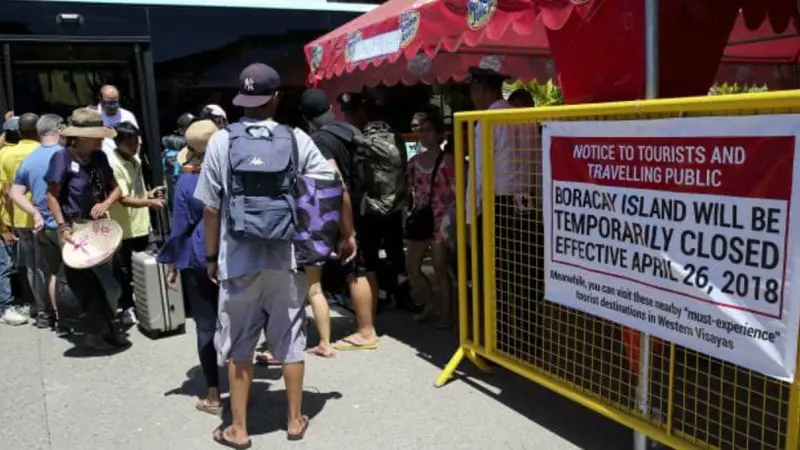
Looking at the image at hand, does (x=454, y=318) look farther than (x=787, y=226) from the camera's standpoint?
Yes

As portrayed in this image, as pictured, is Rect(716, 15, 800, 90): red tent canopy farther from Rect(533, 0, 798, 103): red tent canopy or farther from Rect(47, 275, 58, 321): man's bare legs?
Rect(47, 275, 58, 321): man's bare legs

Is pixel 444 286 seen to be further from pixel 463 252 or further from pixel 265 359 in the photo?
pixel 265 359

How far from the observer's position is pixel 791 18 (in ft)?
15.8

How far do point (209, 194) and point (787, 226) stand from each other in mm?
2457

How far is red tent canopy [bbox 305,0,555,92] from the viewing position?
4.18 meters

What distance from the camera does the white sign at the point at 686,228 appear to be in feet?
7.90

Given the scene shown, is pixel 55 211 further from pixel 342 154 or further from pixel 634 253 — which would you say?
pixel 634 253

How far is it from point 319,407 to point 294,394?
1.67 feet

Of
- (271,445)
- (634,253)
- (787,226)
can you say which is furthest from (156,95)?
(787,226)

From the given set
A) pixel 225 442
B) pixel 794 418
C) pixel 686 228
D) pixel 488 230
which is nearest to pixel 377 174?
pixel 488 230

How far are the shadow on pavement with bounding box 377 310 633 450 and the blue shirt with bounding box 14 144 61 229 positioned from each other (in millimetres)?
2966

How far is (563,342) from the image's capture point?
13.3 feet

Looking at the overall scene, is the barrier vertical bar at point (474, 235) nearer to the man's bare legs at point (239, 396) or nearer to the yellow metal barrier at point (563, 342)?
the yellow metal barrier at point (563, 342)

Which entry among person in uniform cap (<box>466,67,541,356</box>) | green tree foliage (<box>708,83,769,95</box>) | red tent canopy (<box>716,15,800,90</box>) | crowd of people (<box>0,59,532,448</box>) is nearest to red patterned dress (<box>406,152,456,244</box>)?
crowd of people (<box>0,59,532,448</box>)
